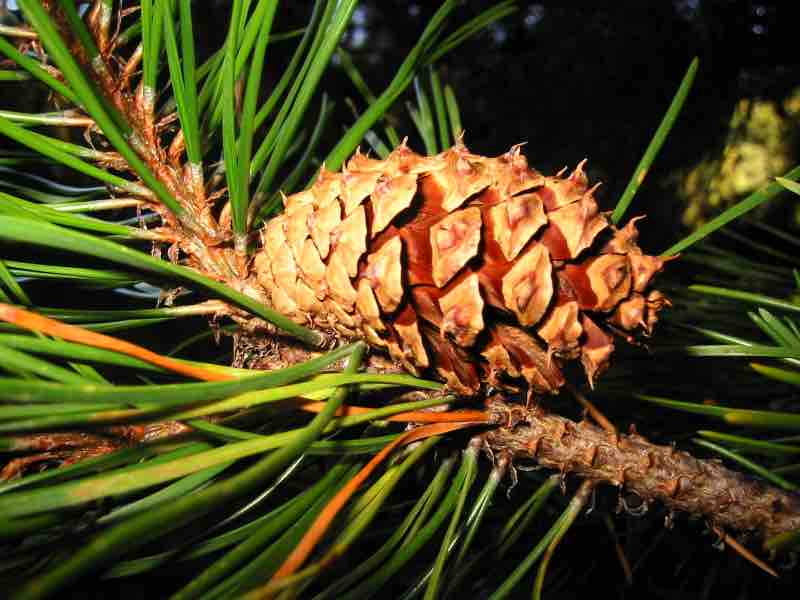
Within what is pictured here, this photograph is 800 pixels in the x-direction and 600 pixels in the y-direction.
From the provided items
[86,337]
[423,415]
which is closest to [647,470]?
[423,415]

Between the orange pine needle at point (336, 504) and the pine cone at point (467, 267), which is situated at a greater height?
the pine cone at point (467, 267)

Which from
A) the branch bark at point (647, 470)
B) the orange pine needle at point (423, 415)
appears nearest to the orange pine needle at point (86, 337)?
the orange pine needle at point (423, 415)

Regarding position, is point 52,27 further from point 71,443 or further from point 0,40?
point 71,443

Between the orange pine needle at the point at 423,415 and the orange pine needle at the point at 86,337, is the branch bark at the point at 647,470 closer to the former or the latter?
the orange pine needle at the point at 423,415

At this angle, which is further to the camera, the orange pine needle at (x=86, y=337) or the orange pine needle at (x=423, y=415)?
the orange pine needle at (x=423, y=415)

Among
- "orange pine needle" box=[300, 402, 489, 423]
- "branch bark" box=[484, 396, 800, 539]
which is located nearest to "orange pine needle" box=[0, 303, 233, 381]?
"orange pine needle" box=[300, 402, 489, 423]

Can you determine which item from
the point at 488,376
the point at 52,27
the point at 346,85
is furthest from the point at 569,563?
the point at 346,85

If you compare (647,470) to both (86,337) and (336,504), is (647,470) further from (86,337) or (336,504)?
(86,337)

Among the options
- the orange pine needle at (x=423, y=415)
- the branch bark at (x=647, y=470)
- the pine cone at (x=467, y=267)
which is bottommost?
the branch bark at (x=647, y=470)
